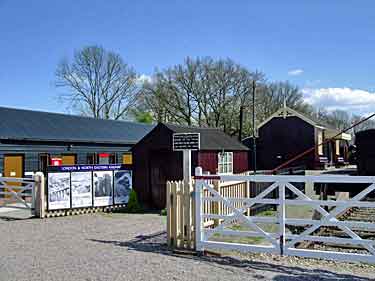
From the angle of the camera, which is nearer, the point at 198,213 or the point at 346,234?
the point at 198,213

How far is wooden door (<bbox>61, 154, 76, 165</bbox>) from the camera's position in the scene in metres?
21.6

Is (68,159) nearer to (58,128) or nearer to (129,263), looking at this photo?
(58,128)

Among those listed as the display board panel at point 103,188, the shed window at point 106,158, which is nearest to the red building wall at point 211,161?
the display board panel at point 103,188

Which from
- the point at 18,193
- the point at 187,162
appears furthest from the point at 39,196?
the point at 187,162

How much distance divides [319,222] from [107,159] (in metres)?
19.0

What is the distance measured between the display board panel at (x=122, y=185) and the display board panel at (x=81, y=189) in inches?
43.8

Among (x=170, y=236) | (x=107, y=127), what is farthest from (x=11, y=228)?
(x=107, y=127)

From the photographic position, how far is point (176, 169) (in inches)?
608

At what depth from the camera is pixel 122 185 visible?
16.0m

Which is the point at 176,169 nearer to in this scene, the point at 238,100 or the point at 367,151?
the point at 367,151

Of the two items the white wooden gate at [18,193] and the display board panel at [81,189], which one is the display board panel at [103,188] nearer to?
the display board panel at [81,189]

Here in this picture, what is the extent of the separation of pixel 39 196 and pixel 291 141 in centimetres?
2609

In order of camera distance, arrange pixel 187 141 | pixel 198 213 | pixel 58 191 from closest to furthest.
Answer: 1. pixel 198 213
2. pixel 187 141
3. pixel 58 191

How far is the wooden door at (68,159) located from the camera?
21609mm
